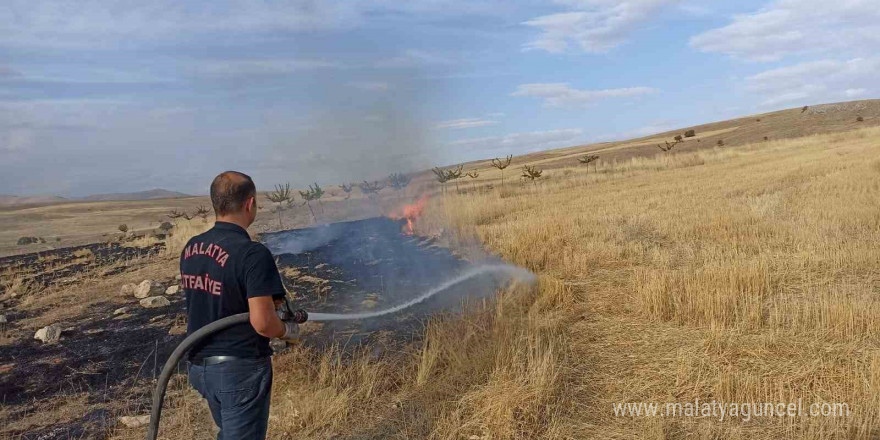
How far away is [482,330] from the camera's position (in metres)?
5.51

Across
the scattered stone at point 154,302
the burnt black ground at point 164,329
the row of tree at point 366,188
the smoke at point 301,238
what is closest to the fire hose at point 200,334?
the burnt black ground at point 164,329

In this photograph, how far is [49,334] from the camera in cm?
735

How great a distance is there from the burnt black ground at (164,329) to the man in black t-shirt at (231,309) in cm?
268

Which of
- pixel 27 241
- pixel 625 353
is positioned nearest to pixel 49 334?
pixel 625 353

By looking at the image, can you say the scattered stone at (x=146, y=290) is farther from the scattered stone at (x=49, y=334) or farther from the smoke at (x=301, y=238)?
the smoke at (x=301, y=238)

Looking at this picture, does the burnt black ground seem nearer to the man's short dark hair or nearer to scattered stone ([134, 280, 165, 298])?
scattered stone ([134, 280, 165, 298])

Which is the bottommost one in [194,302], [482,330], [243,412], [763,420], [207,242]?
[763,420]

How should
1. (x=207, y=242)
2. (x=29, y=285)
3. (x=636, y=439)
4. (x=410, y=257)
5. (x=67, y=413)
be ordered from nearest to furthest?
(x=207, y=242) < (x=636, y=439) < (x=67, y=413) < (x=410, y=257) < (x=29, y=285)

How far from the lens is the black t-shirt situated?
2.40m

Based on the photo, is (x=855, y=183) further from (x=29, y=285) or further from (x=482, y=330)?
(x=29, y=285)

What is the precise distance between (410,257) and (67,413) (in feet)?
22.8

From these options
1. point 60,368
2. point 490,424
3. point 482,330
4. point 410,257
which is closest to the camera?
point 490,424

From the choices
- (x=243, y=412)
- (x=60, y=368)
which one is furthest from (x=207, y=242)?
(x=60, y=368)

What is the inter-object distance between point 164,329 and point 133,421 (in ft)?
10.3
